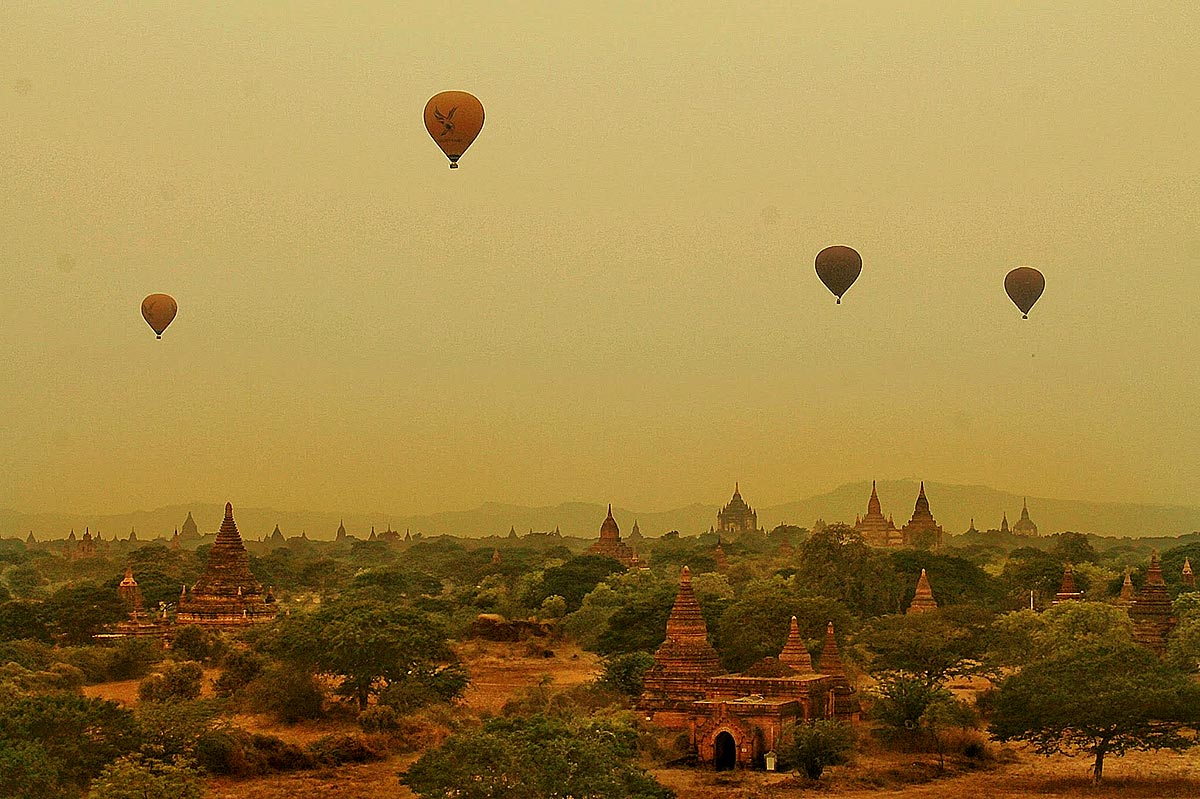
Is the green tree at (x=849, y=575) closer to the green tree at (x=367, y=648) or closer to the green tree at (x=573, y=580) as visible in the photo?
the green tree at (x=573, y=580)

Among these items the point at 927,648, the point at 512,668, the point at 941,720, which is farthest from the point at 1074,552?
the point at 941,720

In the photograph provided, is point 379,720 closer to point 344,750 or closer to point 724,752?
point 344,750

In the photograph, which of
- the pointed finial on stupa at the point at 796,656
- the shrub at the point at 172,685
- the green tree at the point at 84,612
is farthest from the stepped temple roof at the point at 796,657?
the green tree at the point at 84,612

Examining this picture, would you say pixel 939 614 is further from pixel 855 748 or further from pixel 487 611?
pixel 487 611

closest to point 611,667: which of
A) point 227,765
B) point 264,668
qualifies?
point 264,668

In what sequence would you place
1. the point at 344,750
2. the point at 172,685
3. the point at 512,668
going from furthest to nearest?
1. the point at 512,668
2. the point at 172,685
3. the point at 344,750
